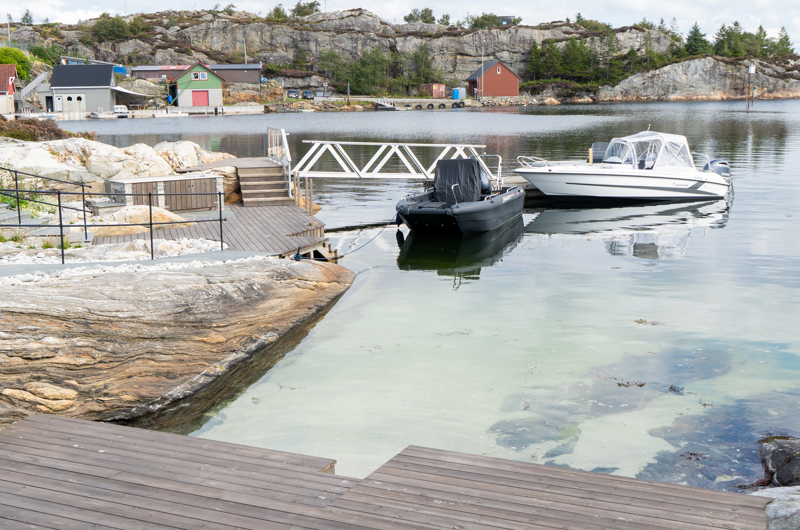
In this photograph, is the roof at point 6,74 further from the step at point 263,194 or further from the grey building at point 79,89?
the step at point 263,194

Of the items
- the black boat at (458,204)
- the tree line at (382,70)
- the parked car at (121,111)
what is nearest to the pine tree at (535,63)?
the tree line at (382,70)

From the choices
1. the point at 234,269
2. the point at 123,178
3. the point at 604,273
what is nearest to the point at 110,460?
the point at 234,269

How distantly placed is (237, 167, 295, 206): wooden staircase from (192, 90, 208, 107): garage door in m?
80.7

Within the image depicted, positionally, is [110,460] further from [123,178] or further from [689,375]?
[123,178]

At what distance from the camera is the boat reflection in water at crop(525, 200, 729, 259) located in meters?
17.2

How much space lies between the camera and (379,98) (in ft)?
362

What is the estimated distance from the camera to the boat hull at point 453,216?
16.5 meters

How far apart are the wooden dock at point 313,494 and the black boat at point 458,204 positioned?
11724mm

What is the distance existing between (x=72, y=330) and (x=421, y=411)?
13.6 ft

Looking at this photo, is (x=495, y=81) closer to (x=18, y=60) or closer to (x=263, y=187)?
(x=18, y=60)

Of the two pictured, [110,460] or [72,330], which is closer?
[110,460]

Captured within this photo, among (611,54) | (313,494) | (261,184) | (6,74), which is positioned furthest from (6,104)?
(611,54)

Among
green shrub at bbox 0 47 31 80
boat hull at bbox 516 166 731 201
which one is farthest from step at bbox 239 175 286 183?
green shrub at bbox 0 47 31 80

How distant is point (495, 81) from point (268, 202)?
4269 inches
